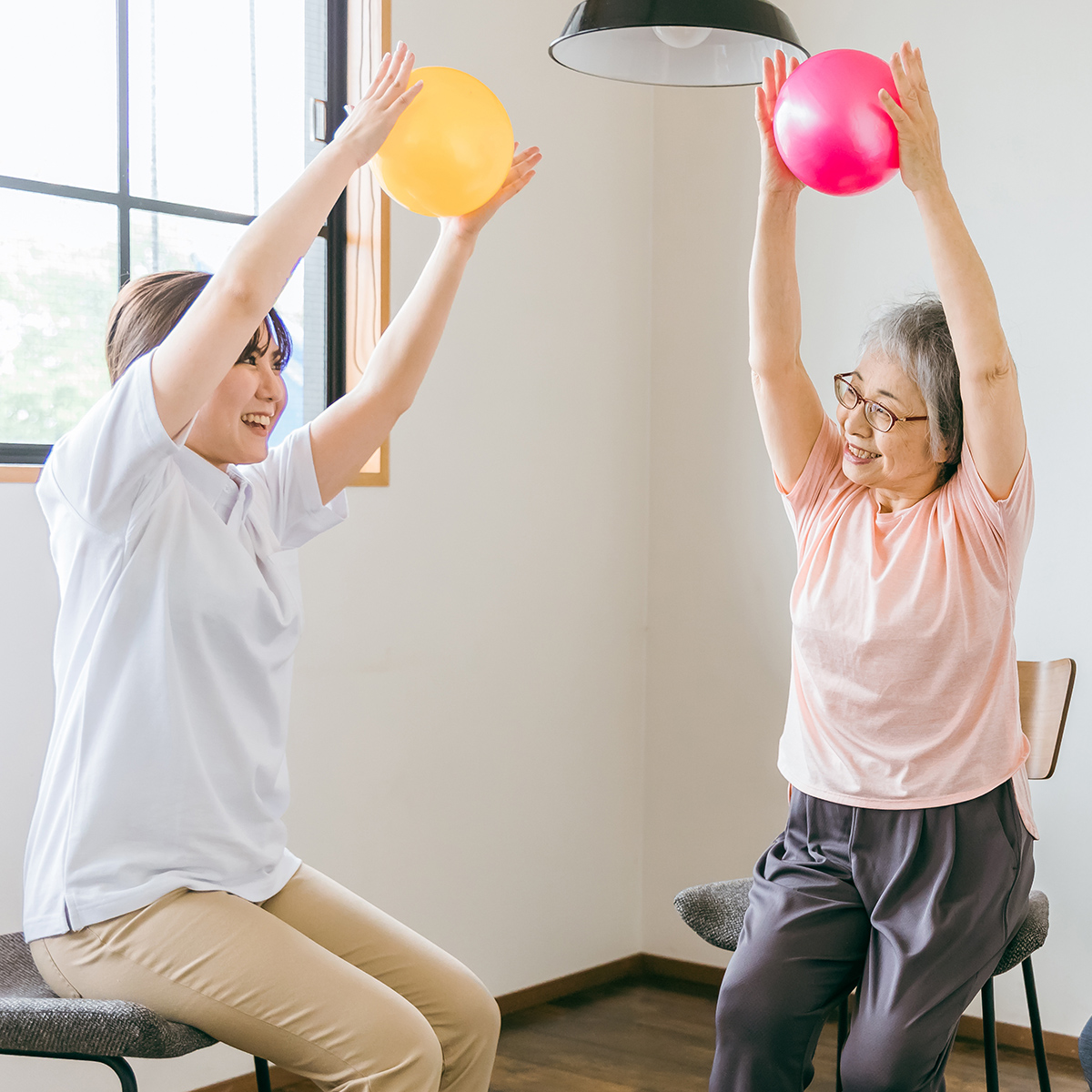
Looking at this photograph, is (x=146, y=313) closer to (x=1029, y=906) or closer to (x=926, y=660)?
(x=926, y=660)

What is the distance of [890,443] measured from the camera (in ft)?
5.57

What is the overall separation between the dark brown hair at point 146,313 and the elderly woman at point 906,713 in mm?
808

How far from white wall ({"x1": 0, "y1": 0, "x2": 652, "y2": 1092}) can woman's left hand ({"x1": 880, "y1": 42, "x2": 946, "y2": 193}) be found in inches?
53.8

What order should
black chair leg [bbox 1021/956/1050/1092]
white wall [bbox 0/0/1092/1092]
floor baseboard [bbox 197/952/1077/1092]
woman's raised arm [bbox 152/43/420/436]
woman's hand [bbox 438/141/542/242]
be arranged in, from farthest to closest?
white wall [bbox 0/0/1092/1092] → floor baseboard [bbox 197/952/1077/1092] → black chair leg [bbox 1021/956/1050/1092] → woman's hand [bbox 438/141/542/242] → woman's raised arm [bbox 152/43/420/436]

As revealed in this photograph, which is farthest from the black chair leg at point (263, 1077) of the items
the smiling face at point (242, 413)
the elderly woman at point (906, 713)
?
the smiling face at point (242, 413)

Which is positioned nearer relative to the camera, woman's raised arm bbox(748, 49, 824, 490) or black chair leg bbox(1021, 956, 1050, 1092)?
woman's raised arm bbox(748, 49, 824, 490)

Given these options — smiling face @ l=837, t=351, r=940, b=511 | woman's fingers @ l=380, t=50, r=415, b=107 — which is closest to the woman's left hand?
smiling face @ l=837, t=351, r=940, b=511

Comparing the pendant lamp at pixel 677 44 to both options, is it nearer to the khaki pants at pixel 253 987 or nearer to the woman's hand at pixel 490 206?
the woman's hand at pixel 490 206

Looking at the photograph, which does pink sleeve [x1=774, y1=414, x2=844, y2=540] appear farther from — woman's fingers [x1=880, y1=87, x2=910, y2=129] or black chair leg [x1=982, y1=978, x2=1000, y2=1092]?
black chair leg [x1=982, y1=978, x2=1000, y2=1092]

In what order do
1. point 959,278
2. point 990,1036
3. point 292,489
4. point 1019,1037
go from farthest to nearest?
point 1019,1037 < point 990,1036 < point 292,489 < point 959,278

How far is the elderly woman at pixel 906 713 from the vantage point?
1.55 metres

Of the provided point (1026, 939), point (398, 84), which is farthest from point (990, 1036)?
point (398, 84)

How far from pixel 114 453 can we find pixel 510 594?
164cm

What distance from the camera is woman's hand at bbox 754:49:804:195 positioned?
1653 millimetres
